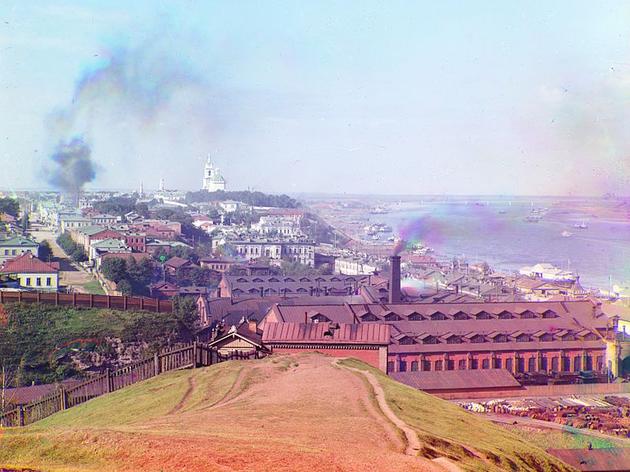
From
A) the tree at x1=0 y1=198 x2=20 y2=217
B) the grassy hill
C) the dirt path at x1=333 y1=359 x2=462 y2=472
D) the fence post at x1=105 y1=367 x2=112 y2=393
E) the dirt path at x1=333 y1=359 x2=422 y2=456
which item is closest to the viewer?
the grassy hill

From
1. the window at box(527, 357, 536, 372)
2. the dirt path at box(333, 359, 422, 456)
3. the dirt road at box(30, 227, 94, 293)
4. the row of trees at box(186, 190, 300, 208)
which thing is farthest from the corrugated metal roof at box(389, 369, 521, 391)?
the row of trees at box(186, 190, 300, 208)

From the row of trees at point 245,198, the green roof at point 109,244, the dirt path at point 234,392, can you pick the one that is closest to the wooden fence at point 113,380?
the dirt path at point 234,392

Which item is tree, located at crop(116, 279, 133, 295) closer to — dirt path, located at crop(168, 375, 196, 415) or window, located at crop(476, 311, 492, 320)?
window, located at crop(476, 311, 492, 320)

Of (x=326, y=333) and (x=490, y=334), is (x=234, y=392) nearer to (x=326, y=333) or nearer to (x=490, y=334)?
(x=326, y=333)

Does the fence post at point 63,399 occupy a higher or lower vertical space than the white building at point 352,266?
higher

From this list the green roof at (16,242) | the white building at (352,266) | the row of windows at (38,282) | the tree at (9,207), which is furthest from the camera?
the tree at (9,207)

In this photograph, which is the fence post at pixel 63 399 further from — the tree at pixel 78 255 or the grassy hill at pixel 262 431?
the tree at pixel 78 255
